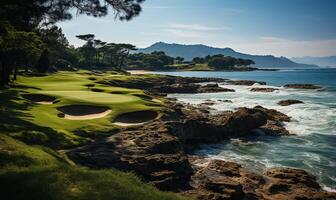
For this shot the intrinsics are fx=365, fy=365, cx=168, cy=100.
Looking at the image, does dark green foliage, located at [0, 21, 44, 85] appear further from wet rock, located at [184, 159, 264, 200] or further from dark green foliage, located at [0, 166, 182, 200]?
dark green foliage, located at [0, 166, 182, 200]

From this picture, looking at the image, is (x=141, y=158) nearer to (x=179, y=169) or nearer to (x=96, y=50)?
(x=179, y=169)

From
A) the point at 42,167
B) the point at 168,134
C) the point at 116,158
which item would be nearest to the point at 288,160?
the point at 168,134

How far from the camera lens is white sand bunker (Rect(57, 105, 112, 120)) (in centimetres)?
2958

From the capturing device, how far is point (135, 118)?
30.4 m

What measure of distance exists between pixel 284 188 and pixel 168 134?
331 inches

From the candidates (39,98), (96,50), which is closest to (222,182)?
(39,98)

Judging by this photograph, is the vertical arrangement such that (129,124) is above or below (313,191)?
above

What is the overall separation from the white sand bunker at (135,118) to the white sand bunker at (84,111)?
1.56 metres

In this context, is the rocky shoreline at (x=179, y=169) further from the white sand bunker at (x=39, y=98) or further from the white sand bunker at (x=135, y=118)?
the white sand bunker at (x=39, y=98)

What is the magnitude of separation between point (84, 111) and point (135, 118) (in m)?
4.58

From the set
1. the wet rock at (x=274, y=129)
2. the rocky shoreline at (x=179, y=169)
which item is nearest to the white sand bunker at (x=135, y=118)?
the rocky shoreline at (x=179, y=169)

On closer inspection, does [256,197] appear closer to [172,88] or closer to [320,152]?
[320,152]

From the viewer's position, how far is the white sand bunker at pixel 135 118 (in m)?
28.8

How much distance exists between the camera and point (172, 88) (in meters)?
87.1
